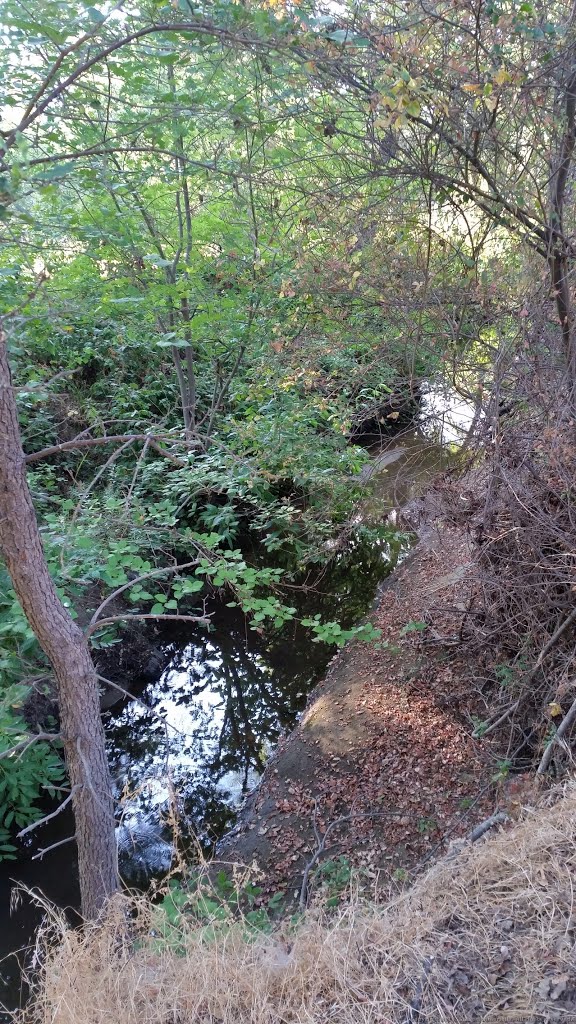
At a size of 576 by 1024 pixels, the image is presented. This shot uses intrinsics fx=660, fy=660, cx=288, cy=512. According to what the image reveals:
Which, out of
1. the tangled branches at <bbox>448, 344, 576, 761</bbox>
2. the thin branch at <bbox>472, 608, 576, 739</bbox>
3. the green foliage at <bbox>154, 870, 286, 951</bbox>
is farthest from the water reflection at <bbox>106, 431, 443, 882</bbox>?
the thin branch at <bbox>472, 608, 576, 739</bbox>

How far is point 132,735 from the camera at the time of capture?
6930 mm

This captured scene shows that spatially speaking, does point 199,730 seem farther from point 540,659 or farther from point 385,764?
point 540,659

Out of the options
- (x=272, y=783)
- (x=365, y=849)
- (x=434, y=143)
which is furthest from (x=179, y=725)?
(x=434, y=143)

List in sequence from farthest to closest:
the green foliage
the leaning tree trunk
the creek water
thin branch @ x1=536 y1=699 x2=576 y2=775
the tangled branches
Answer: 1. the creek water
2. the tangled branches
3. thin branch @ x1=536 y1=699 x2=576 y2=775
4. the green foliage
5. the leaning tree trunk

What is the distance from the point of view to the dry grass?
2844 millimetres

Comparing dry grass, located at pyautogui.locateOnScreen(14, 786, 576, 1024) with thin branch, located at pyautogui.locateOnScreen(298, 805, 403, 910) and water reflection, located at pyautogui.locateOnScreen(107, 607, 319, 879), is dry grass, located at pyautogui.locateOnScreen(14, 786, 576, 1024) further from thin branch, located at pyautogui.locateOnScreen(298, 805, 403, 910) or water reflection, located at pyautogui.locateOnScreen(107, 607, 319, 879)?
water reflection, located at pyautogui.locateOnScreen(107, 607, 319, 879)

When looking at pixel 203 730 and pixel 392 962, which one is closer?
pixel 392 962

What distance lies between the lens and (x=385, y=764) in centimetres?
550

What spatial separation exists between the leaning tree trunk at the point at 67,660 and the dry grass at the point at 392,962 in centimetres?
63

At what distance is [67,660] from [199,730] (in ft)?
11.5

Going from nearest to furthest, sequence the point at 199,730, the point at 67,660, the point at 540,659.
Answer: the point at 67,660
the point at 540,659
the point at 199,730

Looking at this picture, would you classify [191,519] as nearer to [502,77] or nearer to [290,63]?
[290,63]

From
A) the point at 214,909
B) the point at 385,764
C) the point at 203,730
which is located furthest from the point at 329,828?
the point at 203,730

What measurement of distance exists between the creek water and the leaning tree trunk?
412 millimetres
